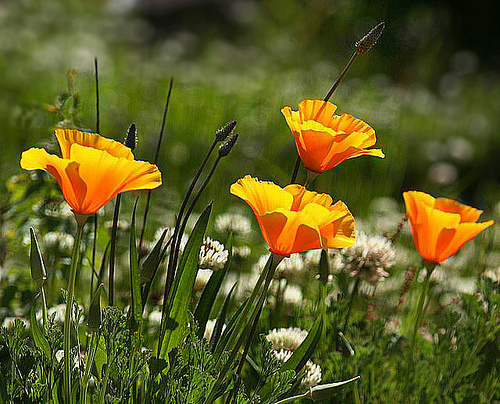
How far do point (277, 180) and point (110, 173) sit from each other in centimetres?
188

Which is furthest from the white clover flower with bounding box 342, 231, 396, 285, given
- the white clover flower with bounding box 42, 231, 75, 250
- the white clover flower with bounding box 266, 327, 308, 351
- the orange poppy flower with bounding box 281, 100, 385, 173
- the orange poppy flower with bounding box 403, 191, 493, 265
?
the white clover flower with bounding box 42, 231, 75, 250

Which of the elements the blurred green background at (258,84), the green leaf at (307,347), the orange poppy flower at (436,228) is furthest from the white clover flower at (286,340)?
the blurred green background at (258,84)

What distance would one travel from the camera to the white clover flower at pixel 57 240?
4.44 ft

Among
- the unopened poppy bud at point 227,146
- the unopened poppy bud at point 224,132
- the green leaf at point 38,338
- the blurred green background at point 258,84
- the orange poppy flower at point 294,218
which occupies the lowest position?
the blurred green background at point 258,84

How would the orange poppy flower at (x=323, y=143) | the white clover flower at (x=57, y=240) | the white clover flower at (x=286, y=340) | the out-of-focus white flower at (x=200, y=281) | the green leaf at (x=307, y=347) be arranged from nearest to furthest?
the orange poppy flower at (x=323, y=143)
the green leaf at (x=307, y=347)
the white clover flower at (x=286, y=340)
the out-of-focus white flower at (x=200, y=281)
the white clover flower at (x=57, y=240)

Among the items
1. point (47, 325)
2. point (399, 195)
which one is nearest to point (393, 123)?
point (399, 195)

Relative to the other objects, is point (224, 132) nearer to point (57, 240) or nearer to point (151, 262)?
point (151, 262)

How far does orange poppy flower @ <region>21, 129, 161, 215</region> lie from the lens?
2.37 feet

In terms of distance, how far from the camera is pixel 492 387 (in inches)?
47.4

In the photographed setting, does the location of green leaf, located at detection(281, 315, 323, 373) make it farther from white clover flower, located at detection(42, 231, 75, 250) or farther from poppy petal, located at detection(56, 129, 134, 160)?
white clover flower, located at detection(42, 231, 75, 250)

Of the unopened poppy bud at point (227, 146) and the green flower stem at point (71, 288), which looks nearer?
the green flower stem at point (71, 288)

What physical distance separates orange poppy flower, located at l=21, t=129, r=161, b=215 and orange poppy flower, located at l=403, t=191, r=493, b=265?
36 cm

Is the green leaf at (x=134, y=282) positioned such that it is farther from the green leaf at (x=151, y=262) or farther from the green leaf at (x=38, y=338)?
the green leaf at (x=38, y=338)

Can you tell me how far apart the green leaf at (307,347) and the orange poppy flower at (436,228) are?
17 centimetres
